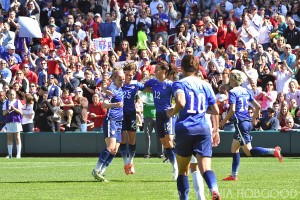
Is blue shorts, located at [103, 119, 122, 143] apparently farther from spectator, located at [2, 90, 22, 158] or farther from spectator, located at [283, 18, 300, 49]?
spectator, located at [283, 18, 300, 49]

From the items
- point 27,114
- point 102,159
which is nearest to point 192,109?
point 102,159

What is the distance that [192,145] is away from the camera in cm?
1265

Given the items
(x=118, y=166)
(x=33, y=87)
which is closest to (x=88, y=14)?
(x=33, y=87)

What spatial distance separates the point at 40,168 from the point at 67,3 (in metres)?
14.7

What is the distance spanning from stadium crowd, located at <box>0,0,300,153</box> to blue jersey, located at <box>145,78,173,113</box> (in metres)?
7.66

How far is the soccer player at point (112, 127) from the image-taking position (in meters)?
17.9

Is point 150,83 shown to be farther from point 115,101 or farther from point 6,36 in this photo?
point 6,36

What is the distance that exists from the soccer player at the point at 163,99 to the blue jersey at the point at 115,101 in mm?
700

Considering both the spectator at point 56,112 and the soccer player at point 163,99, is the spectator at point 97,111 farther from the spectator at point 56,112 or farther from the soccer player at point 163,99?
the soccer player at point 163,99

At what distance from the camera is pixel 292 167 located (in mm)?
21469

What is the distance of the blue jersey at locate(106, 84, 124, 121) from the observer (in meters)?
18.1

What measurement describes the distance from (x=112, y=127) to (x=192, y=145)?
5655 mm

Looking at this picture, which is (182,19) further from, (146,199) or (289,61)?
(146,199)

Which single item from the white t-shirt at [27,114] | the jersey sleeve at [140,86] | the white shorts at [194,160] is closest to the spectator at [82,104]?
the white t-shirt at [27,114]
